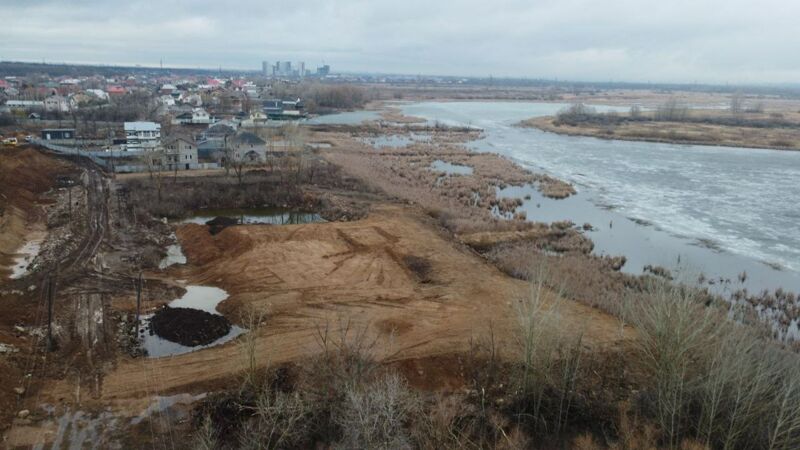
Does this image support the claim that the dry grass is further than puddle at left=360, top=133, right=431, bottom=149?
Yes

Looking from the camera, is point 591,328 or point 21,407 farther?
point 591,328

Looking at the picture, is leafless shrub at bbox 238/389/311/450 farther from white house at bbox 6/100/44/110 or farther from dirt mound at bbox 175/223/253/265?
white house at bbox 6/100/44/110

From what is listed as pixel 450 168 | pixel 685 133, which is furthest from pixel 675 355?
pixel 685 133

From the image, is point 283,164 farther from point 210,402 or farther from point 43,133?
point 210,402

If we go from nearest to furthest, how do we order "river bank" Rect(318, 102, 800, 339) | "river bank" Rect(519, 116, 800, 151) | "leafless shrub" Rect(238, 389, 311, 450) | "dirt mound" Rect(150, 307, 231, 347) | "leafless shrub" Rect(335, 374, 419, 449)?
1. "leafless shrub" Rect(335, 374, 419, 449)
2. "leafless shrub" Rect(238, 389, 311, 450)
3. "dirt mound" Rect(150, 307, 231, 347)
4. "river bank" Rect(318, 102, 800, 339)
5. "river bank" Rect(519, 116, 800, 151)

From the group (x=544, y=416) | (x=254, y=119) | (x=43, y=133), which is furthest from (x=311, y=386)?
(x=254, y=119)

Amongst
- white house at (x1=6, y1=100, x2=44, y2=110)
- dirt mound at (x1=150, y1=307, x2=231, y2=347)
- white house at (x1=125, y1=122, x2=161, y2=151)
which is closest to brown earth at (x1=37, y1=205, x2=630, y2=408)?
dirt mound at (x1=150, y1=307, x2=231, y2=347)
